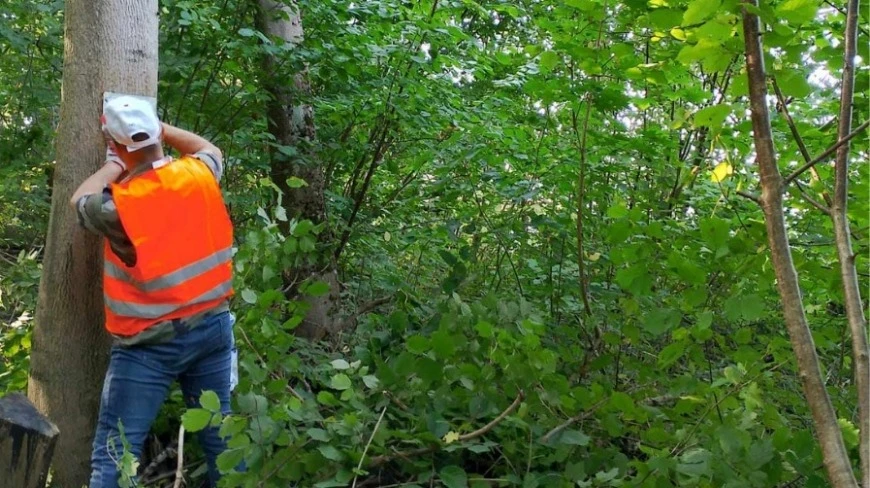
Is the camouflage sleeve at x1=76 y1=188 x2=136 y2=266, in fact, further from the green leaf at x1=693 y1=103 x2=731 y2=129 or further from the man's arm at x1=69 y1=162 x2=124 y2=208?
the green leaf at x1=693 y1=103 x2=731 y2=129

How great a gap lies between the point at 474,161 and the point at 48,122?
10.8 feet

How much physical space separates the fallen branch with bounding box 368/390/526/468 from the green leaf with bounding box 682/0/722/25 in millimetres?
1484

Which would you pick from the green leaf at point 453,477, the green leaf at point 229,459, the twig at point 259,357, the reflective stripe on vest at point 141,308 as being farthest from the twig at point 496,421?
the reflective stripe on vest at point 141,308

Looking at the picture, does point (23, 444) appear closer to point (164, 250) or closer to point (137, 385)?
point (137, 385)

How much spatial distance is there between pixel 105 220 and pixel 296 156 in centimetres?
221

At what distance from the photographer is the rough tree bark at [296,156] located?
14.6 feet

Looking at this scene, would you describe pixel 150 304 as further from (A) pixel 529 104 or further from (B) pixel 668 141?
(A) pixel 529 104

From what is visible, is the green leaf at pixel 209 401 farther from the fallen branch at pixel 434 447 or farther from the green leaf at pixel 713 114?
the green leaf at pixel 713 114

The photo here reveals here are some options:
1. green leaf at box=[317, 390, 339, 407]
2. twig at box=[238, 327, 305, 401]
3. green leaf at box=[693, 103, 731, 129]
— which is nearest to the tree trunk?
twig at box=[238, 327, 305, 401]

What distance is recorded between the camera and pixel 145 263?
2.49 metres

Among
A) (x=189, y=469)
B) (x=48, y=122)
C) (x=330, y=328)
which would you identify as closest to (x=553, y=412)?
(x=189, y=469)

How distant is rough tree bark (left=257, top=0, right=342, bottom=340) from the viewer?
4.44 metres

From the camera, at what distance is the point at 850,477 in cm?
162

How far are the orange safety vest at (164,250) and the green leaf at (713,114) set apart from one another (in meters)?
1.80
